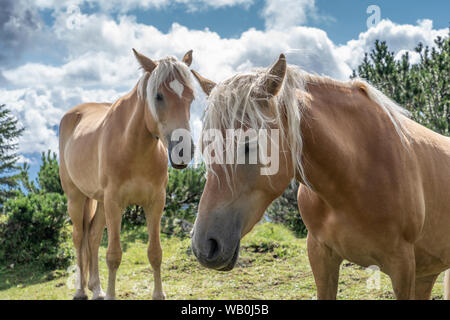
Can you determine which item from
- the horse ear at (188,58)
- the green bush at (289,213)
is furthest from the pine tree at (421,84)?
the horse ear at (188,58)

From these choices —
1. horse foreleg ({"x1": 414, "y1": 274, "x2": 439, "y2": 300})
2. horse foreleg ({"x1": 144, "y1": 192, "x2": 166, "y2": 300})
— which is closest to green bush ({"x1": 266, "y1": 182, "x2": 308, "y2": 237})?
horse foreleg ({"x1": 144, "y1": 192, "x2": 166, "y2": 300})

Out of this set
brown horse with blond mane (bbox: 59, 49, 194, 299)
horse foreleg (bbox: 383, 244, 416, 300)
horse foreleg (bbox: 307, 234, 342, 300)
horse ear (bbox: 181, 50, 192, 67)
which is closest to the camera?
horse foreleg (bbox: 383, 244, 416, 300)

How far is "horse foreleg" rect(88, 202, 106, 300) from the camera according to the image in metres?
4.56

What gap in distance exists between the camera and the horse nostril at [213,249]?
1583mm

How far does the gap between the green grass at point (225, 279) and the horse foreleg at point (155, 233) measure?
52 centimetres

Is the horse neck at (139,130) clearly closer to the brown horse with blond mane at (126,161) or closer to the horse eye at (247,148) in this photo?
the brown horse with blond mane at (126,161)

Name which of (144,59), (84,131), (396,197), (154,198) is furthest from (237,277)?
(396,197)

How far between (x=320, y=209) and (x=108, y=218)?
95.8 inches

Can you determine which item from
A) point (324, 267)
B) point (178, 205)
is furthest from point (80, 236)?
point (178, 205)

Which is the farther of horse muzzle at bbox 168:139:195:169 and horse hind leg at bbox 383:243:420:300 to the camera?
horse muzzle at bbox 168:139:195:169

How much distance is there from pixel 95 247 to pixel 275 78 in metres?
3.89

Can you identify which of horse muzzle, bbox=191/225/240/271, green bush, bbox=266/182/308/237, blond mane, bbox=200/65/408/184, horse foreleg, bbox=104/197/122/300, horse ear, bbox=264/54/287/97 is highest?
horse ear, bbox=264/54/287/97

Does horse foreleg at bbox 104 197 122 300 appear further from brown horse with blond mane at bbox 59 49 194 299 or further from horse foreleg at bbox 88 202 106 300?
horse foreleg at bbox 88 202 106 300
